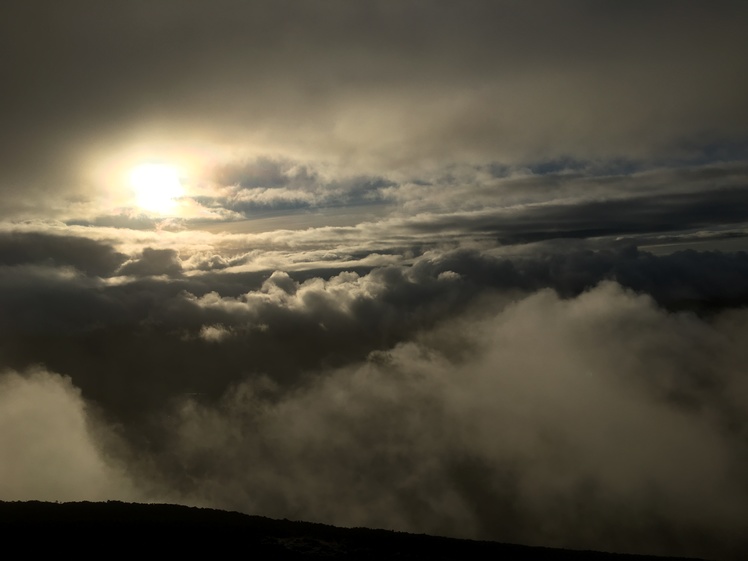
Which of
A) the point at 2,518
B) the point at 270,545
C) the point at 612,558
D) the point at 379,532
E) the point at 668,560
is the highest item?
the point at 2,518

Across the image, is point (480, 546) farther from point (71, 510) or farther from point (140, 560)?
point (71, 510)

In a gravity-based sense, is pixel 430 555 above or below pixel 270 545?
below

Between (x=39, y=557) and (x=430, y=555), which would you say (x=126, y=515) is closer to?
(x=39, y=557)

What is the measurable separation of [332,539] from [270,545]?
11.9m

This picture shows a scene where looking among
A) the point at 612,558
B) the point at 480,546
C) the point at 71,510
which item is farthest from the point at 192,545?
the point at 612,558

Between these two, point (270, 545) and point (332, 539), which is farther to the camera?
point (332, 539)

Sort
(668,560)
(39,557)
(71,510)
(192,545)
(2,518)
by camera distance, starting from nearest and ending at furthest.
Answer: (39,557)
(192,545)
(2,518)
(71,510)
(668,560)

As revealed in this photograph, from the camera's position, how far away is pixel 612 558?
9738 cm

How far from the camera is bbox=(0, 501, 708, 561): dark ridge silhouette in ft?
274

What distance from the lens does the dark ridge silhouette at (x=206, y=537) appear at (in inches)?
3285

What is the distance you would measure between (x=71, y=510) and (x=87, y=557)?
2690cm

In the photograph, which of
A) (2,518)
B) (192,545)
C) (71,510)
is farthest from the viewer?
(71,510)

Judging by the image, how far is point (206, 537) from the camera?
88.9m

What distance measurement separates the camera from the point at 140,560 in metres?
78.7
